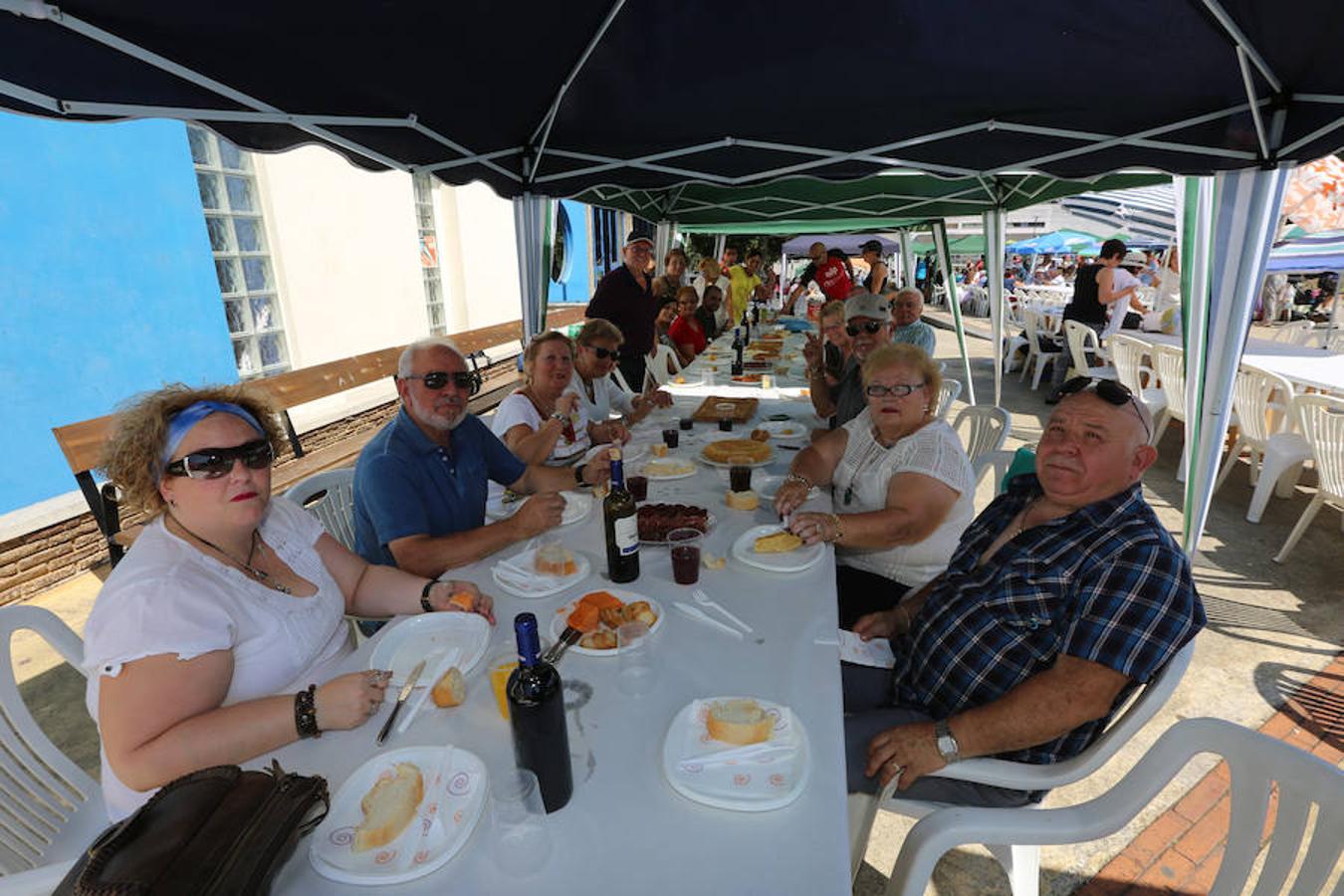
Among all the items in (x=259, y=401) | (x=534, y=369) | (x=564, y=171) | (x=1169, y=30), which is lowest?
(x=534, y=369)

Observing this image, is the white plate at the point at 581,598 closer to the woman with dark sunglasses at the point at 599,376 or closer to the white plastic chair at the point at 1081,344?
the woman with dark sunglasses at the point at 599,376

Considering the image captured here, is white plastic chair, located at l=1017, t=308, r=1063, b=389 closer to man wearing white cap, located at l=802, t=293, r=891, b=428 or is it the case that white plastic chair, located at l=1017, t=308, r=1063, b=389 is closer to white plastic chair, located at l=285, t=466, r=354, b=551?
man wearing white cap, located at l=802, t=293, r=891, b=428

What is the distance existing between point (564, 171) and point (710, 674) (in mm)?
3998

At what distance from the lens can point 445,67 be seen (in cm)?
286

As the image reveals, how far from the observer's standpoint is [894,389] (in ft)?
8.13

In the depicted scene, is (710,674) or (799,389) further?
(799,389)

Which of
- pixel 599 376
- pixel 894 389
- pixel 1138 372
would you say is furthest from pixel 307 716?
pixel 1138 372

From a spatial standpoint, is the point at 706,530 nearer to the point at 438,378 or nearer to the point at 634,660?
the point at 634,660

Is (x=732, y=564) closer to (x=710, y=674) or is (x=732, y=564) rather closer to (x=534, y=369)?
(x=710, y=674)

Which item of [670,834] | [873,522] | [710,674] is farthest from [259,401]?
[873,522]

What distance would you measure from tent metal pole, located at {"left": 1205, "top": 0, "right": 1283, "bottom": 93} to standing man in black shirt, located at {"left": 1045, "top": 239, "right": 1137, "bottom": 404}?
5929 millimetres

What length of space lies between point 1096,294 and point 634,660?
977cm

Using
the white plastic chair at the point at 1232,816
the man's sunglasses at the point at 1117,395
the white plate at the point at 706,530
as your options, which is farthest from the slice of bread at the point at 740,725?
the man's sunglasses at the point at 1117,395

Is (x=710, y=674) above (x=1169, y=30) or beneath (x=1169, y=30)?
beneath
